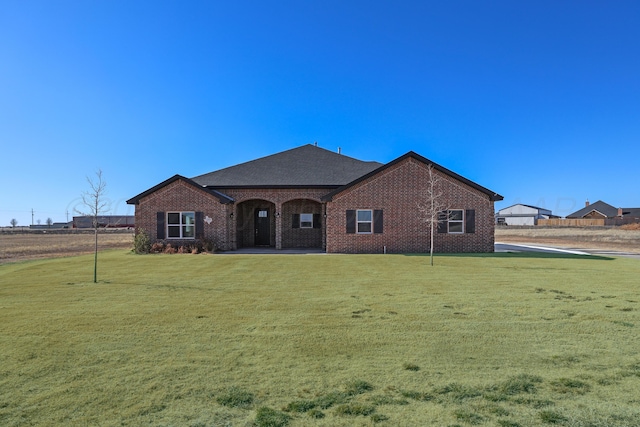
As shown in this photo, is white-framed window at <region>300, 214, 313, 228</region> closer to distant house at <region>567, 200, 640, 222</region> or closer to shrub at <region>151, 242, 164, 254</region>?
shrub at <region>151, 242, 164, 254</region>

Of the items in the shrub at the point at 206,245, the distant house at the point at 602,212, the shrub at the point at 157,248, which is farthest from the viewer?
the distant house at the point at 602,212

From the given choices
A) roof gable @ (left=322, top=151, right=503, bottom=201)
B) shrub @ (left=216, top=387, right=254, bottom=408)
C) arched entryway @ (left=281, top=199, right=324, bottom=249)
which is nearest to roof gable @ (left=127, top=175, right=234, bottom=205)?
arched entryway @ (left=281, top=199, right=324, bottom=249)

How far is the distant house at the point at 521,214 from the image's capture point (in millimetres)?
88250

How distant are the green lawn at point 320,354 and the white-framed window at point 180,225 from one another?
10415mm

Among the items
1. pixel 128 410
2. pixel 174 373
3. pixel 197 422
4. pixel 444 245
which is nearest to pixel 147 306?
pixel 174 373

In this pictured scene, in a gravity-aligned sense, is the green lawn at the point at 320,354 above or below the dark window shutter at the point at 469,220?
below

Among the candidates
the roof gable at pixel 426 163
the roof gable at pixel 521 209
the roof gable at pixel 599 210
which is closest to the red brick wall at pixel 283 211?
the roof gable at pixel 426 163

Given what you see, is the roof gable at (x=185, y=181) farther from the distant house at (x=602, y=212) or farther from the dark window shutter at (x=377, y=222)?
the distant house at (x=602, y=212)

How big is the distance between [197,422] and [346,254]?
602 inches

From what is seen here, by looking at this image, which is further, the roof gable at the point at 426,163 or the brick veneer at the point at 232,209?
the brick veneer at the point at 232,209

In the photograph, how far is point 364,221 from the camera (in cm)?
1923

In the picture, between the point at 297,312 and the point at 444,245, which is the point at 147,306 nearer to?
the point at 297,312

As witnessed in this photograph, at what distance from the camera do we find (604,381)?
13.6 feet

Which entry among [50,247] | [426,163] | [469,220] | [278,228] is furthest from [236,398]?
[50,247]
